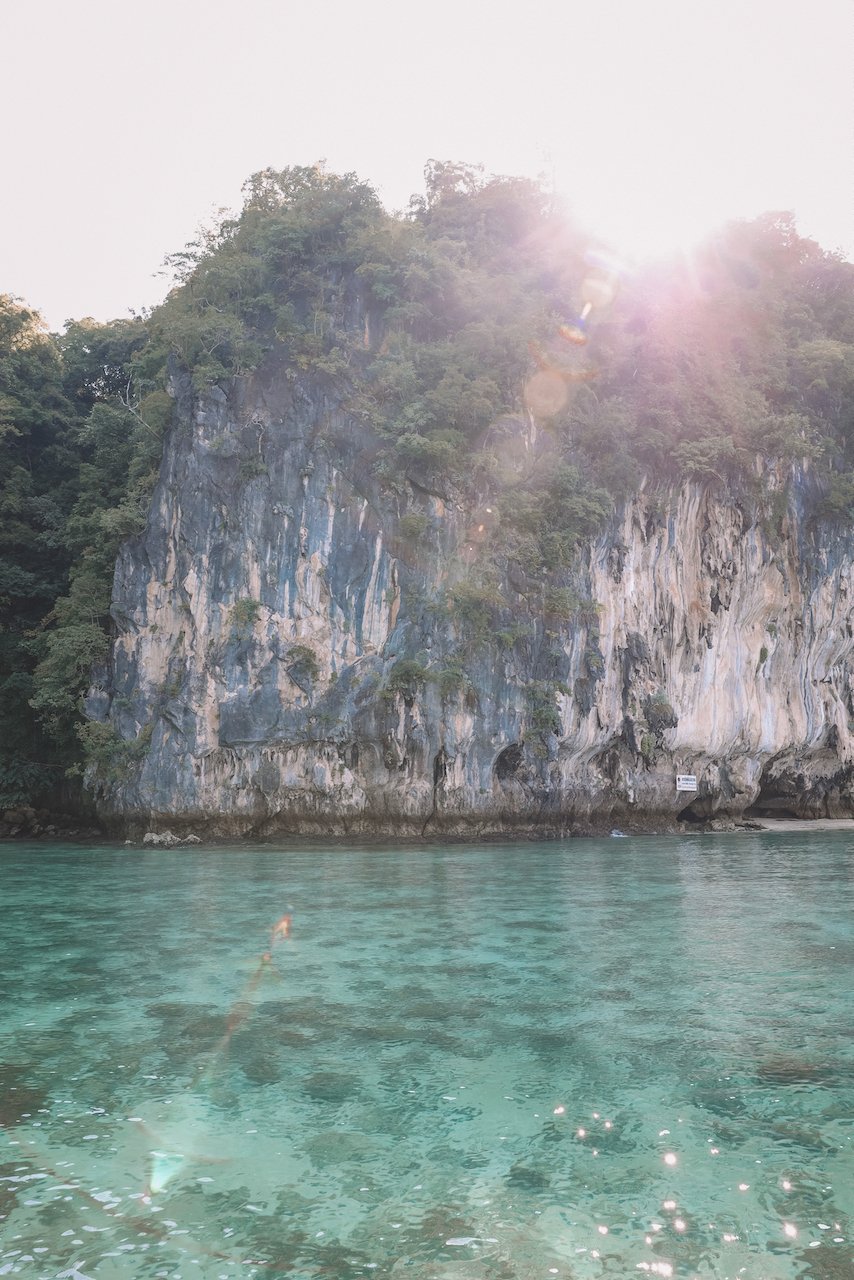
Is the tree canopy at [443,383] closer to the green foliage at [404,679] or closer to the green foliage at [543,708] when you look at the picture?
the green foliage at [404,679]

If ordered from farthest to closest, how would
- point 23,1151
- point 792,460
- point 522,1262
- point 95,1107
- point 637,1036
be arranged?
point 792,460 < point 637,1036 < point 95,1107 < point 23,1151 < point 522,1262

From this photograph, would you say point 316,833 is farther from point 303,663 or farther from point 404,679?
point 404,679

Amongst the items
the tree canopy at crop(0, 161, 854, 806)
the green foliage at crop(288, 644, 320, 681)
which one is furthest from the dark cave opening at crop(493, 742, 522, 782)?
the green foliage at crop(288, 644, 320, 681)

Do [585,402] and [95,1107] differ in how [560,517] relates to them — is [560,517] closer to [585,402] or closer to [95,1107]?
[585,402]

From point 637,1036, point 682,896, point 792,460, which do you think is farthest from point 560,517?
point 637,1036

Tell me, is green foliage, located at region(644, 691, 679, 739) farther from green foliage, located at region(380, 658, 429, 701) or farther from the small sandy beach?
green foliage, located at region(380, 658, 429, 701)

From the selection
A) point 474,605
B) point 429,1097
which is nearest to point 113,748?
point 474,605

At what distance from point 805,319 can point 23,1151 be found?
27394mm

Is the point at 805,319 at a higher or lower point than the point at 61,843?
higher

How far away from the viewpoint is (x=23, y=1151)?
3611mm

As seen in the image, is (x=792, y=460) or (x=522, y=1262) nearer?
(x=522, y=1262)

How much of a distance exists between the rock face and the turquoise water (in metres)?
10.3

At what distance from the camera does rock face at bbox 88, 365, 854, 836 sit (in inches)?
766

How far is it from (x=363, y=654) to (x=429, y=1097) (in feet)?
51.2
